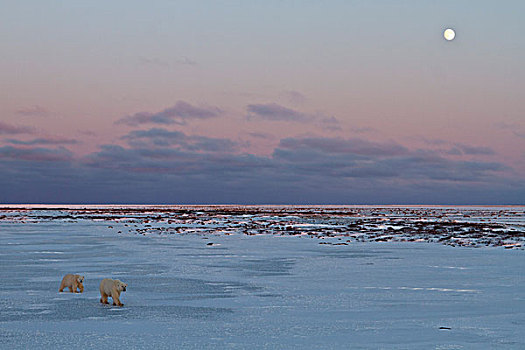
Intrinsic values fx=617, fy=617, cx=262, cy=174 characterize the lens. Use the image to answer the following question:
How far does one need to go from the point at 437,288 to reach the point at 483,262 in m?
7.16

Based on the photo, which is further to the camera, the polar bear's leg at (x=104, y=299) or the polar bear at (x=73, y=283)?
the polar bear at (x=73, y=283)

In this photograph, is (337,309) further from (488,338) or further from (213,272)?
(213,272)

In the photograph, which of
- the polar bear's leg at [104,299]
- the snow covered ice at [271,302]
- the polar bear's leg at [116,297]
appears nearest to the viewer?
the snow covered ice at [271,302]

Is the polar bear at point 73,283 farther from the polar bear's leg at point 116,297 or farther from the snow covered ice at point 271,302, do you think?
the polar bear's leg at point 116,297

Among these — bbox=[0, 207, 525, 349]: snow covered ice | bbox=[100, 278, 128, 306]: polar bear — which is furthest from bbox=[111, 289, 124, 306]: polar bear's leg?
bbox=[0, 207, 525, 349]: snow covered ice

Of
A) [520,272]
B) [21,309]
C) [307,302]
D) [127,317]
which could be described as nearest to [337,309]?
[307,302]

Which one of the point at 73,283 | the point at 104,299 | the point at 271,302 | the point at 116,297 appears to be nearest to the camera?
the point at 116,297

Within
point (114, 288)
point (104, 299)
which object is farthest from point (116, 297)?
point (104, 299)

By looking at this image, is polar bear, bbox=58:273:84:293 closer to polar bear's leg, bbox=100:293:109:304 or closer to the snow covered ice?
the snow covered ice

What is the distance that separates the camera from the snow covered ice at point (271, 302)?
9195 mm

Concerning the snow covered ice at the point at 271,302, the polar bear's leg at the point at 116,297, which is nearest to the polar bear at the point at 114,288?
the polar bear's leg at the point at 116,297

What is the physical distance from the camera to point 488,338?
9172 millimetres

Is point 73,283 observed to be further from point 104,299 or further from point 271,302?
point 271,302

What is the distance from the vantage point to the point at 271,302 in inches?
495
